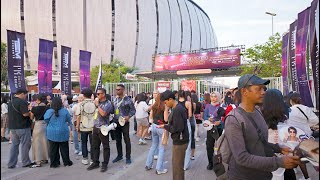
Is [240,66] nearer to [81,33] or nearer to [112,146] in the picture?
[112,146]

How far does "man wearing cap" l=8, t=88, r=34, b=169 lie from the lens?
674 cm

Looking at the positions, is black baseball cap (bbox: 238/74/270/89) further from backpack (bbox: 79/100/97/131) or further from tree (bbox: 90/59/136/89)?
tree (bbox: 90/59/136/89)

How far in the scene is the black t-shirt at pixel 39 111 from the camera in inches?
278

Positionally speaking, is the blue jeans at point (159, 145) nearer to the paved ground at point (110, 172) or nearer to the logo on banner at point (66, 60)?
the paved ground at point (110, 172)

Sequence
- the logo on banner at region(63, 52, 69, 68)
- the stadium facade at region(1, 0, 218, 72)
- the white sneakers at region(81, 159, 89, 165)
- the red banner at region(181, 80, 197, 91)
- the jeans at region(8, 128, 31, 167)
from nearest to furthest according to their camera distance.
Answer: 1. the jeans at region(8, 128, 31, 167)
2. the white sneakers at region(81, 159, 89, 165)
3. the logo on banner at region(63, 52, 69, 68)
4. the red banner at region(181, 80, 197, 91)
5. the stadium facade at region(1, 0, 218, 72)

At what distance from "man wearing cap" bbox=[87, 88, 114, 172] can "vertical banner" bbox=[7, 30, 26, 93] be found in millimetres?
3168

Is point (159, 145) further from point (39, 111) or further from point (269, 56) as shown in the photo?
point (269, 56)

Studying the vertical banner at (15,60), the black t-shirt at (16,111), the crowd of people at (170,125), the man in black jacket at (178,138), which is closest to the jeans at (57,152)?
the crowd of people at (170,125)

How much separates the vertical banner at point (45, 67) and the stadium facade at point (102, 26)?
143 feet

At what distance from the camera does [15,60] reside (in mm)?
8922

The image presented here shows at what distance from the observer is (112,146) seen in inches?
377

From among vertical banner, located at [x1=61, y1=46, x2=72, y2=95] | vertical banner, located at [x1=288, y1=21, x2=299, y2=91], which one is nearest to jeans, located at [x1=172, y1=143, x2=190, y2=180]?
vertical banner, located at [x1=288, y1=21, x2=299, y2=91]

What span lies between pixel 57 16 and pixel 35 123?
6116 cm

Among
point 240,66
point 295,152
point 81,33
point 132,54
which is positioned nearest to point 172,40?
point 132,54
